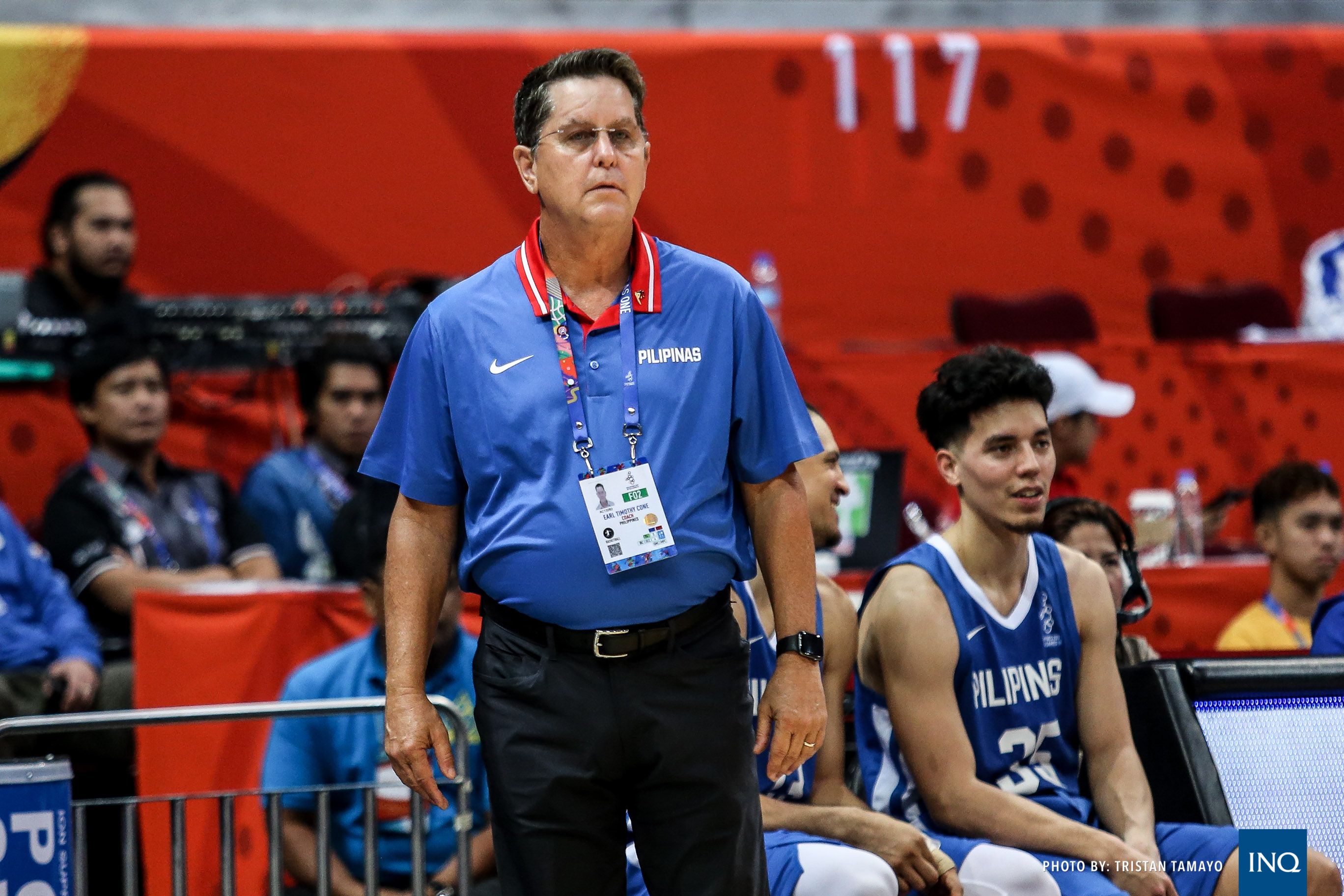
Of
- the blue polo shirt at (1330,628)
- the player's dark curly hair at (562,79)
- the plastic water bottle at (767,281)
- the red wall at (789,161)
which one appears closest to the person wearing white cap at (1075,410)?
the blue polo shirt at (1330,628)

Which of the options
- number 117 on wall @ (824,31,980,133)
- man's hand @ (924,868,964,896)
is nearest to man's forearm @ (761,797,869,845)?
man's hand @ (924,868,964,896)

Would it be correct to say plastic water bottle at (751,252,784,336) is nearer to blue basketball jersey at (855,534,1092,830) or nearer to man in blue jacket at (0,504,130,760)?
man in blue jacket at (0,504,130,760)

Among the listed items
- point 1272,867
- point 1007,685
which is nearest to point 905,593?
point 1007,685

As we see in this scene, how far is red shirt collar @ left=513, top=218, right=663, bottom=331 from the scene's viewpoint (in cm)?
223

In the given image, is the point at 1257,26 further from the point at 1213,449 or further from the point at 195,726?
the point at 195,726

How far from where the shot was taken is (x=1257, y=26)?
788 cm

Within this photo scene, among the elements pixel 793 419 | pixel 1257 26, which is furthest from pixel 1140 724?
pixel 1257 26

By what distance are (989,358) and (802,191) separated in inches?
165

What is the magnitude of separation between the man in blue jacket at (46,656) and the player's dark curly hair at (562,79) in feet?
8.31

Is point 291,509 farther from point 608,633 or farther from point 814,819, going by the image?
point 608,633

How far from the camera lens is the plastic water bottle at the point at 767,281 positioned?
6.87 metres

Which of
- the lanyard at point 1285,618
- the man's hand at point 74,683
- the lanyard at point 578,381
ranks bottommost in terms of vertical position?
the lanyard at point 1285,618

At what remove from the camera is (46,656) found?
4.32m

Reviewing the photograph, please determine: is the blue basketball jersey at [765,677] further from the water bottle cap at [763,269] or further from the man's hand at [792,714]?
the water bottle cap at [763,269]
